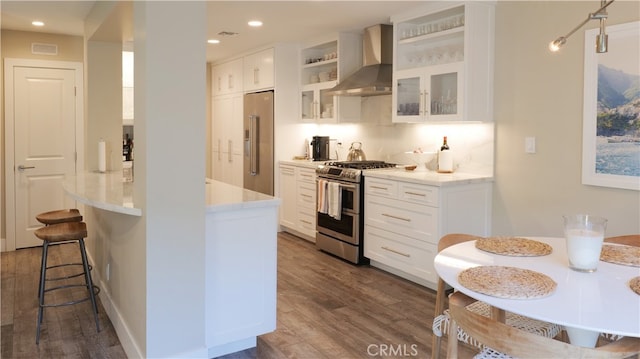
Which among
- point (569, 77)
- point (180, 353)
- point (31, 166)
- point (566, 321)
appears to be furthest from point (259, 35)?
point (566, 321)

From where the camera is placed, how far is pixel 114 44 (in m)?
4.42

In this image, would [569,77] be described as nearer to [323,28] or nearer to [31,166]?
[323,28]

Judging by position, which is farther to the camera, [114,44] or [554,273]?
[114,44]

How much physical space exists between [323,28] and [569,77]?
2610 millimetres

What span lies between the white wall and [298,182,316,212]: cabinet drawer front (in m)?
2.11

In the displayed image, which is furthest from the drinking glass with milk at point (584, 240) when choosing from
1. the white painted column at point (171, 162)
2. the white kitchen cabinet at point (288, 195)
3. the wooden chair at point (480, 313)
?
the white kitchen cabinet at point (288, 195)

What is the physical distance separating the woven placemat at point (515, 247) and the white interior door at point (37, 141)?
472 centimetres

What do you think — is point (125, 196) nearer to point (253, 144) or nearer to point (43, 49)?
point (43, 49)

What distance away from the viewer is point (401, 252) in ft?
13.8

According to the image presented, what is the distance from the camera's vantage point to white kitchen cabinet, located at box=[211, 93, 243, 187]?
6.93m

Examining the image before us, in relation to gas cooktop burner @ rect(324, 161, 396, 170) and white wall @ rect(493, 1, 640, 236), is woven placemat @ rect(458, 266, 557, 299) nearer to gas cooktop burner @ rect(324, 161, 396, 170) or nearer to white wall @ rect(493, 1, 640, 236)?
white wall @ rect(493, 1, 640, 236)

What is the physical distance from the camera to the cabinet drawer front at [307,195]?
551cm

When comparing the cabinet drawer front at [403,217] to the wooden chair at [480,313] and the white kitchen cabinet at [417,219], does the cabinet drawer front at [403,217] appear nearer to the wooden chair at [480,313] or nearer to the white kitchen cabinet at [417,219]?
the white kitchen cabinet at [417,219]

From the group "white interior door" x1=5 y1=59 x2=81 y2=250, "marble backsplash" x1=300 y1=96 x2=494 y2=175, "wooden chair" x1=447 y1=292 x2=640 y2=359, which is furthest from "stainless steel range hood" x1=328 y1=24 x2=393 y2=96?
"wooden chair" x1=447 y1=292 x2=640 y2=359
